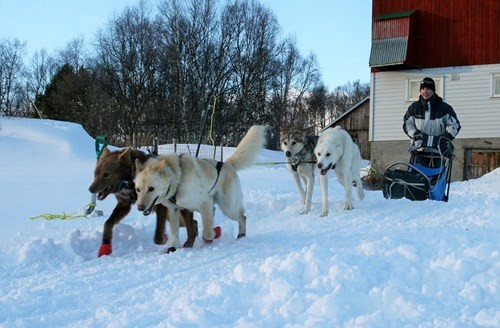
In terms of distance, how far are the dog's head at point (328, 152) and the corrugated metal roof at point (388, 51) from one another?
471 inches

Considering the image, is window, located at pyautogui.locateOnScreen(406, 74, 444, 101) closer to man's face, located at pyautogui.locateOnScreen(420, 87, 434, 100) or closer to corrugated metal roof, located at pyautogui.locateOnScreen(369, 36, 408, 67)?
corrugated metal roof, located at pyautogui.locateOnScreen(369, 36, 408, 67)

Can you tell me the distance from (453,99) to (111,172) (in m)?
16.1

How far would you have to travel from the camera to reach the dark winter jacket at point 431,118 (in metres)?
7.07

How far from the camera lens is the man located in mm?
7027

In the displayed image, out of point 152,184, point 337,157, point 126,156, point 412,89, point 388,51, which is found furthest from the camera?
point 412,89

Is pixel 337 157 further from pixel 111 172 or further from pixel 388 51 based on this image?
pixel 388 51

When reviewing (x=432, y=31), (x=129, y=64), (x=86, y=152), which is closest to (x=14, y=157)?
(x=86, y=152)

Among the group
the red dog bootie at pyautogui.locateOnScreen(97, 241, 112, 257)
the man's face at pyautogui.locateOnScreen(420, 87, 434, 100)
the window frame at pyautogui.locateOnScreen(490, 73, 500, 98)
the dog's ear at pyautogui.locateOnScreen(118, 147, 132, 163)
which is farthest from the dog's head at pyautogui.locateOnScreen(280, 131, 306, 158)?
the window frame at pyautogui.locateOnScreen(490, 73, 500, 98)

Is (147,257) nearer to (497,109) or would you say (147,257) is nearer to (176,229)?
(176,229)

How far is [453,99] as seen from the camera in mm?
18156

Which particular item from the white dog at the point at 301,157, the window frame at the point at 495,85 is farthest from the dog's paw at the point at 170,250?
the window frame at the point at 495,85

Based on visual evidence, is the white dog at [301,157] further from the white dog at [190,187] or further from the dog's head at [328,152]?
the white dog at [190,187]

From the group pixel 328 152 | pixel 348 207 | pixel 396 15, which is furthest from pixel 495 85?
pixel 328 152

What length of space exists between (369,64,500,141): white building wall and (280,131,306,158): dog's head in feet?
40.2
